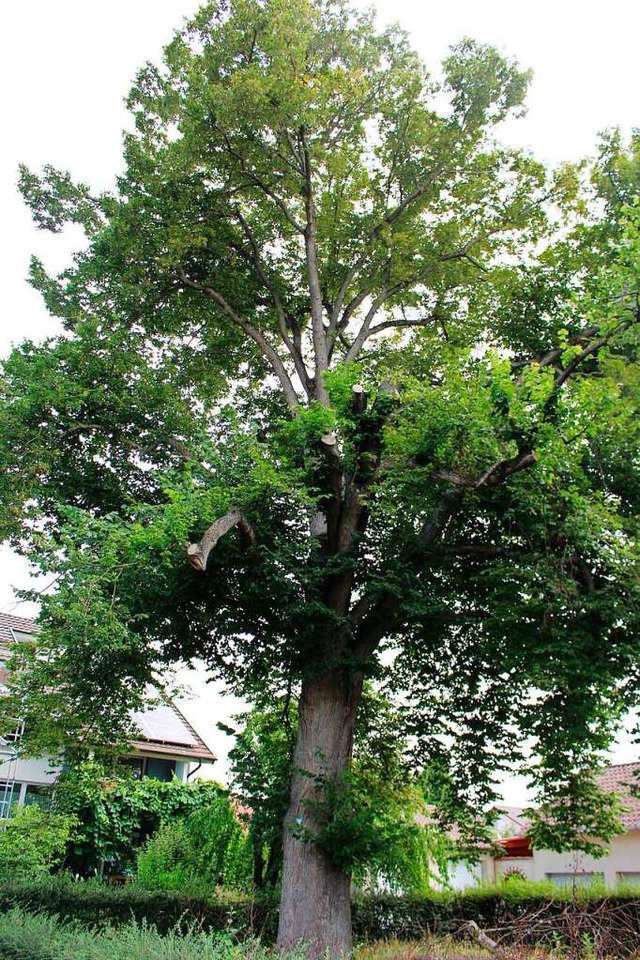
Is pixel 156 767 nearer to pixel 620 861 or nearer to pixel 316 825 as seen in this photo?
pixel 620 861

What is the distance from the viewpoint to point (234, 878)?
13.5 meters

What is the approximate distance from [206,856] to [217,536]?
890 centimetres

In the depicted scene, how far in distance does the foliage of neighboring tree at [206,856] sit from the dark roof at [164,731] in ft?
20.8

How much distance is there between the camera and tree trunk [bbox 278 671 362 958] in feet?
27.8

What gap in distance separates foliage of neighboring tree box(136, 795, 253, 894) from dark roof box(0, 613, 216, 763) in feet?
20.8

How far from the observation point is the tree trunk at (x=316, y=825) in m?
8.48

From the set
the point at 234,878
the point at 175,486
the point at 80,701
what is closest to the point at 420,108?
the point at 175,486

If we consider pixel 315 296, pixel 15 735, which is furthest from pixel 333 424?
pixel 15 735

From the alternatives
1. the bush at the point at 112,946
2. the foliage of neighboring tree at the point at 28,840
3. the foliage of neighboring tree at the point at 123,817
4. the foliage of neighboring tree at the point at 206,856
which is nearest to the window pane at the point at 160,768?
the foliage of neighboring tree at the point at 123,817

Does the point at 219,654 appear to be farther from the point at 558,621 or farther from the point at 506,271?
the point at 506,271

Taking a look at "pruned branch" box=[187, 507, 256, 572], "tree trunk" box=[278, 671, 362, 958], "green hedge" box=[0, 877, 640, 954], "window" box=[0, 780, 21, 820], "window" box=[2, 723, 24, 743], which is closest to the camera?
"pruned branch" box=[187, 507, 256, 572]

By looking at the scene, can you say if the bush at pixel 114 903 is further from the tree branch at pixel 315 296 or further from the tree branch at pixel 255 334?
the tree branch at pixel 315 296

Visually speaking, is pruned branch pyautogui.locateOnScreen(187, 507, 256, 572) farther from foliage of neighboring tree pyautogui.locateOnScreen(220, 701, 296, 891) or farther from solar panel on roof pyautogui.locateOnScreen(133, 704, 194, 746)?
solar panel on roof pyautogui.locateOnScreen(133, 704, 194, 746)

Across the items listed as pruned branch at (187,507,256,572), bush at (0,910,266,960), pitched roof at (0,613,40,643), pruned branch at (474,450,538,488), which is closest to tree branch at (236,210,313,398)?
pruned branch at (187,507,256,572)
